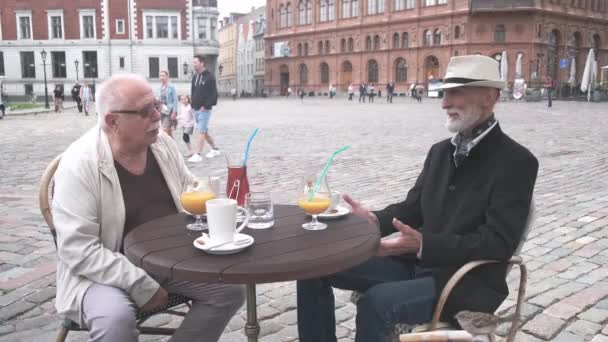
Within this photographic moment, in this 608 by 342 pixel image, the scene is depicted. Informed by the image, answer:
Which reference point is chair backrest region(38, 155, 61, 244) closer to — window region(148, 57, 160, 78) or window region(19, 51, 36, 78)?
window region(148, 57, 160, 78)

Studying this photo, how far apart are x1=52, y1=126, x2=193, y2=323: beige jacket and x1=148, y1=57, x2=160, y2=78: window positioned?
52.1 metres

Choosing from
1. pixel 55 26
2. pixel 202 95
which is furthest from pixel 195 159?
pixel 55 26

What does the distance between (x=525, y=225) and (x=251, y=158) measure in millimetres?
8535

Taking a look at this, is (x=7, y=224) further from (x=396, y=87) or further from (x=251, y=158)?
(x=396, y=87)

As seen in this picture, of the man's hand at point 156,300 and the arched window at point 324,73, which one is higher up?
the arched window at point 324,73

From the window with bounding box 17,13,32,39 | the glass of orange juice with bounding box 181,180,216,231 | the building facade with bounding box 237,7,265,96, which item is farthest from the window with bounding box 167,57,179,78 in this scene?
the glass of orange juice with bounding box 181,180,216,231

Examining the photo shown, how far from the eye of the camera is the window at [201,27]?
53781mm

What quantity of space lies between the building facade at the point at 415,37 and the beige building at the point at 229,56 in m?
22.8

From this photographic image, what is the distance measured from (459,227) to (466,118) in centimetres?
48

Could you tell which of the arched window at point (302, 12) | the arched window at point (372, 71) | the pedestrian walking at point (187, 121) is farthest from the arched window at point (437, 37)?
the pedestrian walking at point (187, 121)

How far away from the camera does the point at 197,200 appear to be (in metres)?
2.49

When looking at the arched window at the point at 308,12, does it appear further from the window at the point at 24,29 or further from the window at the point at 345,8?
the window at the point at 24,29

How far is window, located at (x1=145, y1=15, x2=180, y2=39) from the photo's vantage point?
51938mm

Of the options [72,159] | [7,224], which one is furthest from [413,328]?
[7,224]
